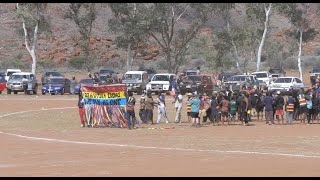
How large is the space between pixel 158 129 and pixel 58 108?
562 inches

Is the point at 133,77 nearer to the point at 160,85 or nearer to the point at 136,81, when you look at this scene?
the point at 136,81

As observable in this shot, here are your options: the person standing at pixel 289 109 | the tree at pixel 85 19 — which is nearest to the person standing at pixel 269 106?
the person standing at pixel 289 109

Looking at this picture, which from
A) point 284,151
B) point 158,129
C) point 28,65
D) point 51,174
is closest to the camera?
point 51,174

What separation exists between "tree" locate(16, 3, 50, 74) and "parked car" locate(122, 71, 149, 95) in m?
15.8

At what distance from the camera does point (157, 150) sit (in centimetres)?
2398

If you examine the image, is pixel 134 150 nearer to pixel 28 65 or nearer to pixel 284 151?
pixel 284 151

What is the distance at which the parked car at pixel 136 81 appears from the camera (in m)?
56.6

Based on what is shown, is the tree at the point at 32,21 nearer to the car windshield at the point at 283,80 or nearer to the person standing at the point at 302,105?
the car windshield at the point at 283,80

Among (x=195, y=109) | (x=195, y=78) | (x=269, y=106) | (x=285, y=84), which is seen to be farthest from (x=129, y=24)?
(x=195, y=109)

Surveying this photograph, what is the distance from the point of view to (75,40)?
101938 mm

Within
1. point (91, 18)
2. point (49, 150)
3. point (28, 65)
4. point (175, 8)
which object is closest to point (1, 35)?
point (28, 65)

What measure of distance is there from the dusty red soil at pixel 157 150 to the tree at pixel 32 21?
111ft

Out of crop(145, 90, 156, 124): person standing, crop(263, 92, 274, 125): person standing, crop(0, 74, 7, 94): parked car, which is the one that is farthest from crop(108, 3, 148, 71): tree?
crop(263, 92, 274, 125): person standing

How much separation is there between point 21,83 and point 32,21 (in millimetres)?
13745
